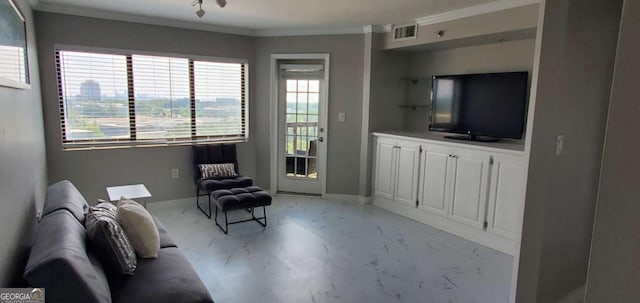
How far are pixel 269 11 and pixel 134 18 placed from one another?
1.61 m

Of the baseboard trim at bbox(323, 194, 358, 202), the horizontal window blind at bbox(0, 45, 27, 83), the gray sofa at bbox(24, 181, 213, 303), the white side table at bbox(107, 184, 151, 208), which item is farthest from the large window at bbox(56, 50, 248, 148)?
the gray sofa at bbox(24, 181, 213, 303)

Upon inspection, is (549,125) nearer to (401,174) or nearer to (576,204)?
(576,204)

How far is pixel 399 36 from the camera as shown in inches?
173

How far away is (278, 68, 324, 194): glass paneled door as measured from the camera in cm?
510

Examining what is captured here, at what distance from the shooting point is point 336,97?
16.1 ft

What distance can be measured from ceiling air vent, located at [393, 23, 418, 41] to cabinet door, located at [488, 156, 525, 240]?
1.71 metres

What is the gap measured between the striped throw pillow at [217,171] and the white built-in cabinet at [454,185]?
1865mm


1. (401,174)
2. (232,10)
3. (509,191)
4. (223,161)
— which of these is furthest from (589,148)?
(223,161)

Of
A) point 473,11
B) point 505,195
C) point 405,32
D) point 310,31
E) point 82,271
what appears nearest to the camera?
point 82,271

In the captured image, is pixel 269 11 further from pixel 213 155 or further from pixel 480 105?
pixel 480 105

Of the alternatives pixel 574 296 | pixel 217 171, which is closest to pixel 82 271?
pixel 574 296

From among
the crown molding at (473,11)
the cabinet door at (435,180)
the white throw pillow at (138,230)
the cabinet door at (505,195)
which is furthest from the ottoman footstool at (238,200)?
the crown molding at (473,11)

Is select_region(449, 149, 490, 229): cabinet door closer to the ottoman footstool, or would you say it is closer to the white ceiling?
the white ceiling

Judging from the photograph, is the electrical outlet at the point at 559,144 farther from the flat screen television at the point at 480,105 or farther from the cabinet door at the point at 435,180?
the cabinet door at the point at 435,180
